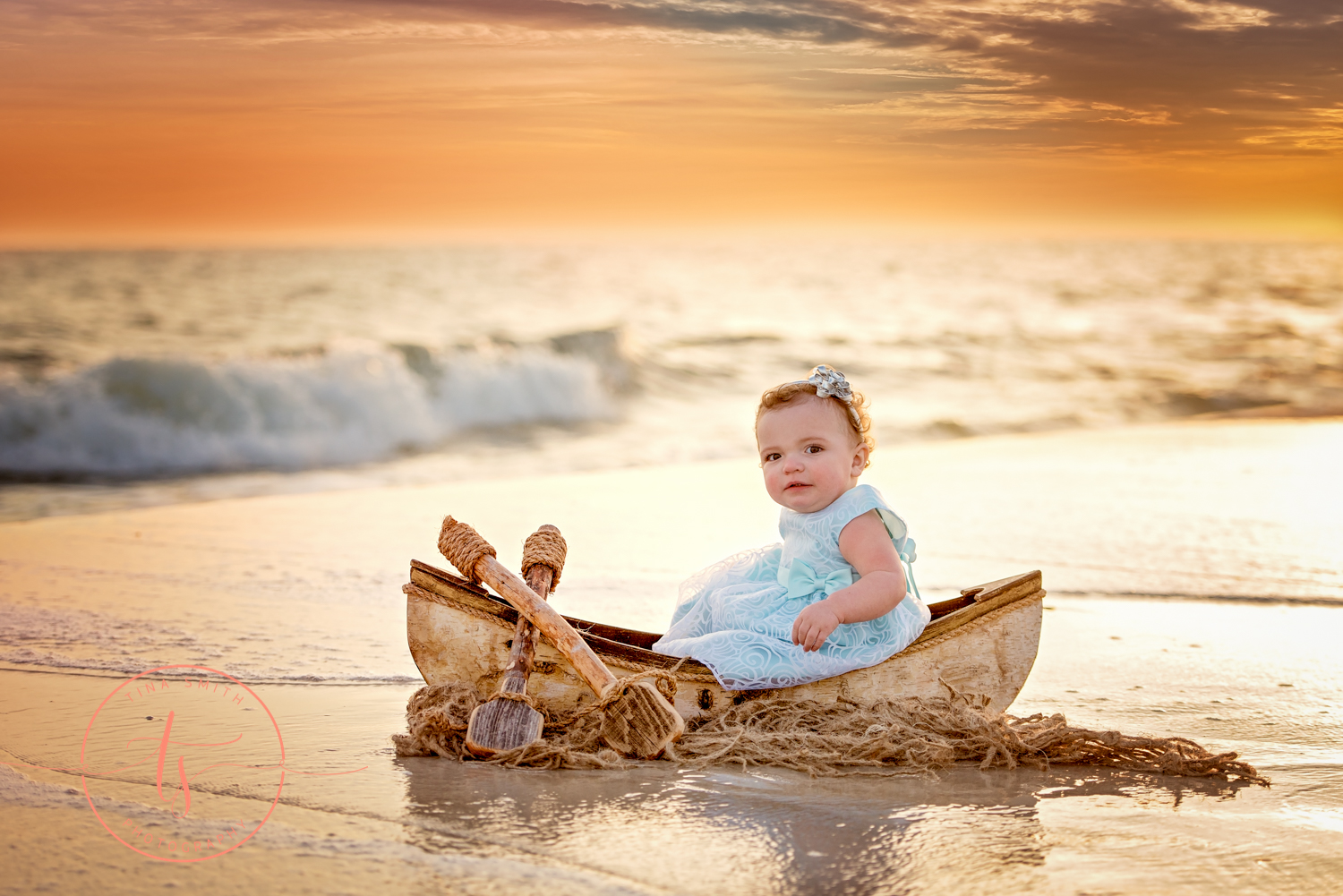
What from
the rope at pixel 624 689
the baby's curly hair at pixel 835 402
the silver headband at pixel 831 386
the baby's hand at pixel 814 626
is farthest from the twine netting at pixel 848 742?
the silver headband at pixel 831 386

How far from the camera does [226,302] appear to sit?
2262 cm

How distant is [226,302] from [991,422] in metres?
Answer: 15.9

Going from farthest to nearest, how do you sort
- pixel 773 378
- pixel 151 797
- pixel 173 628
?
pixel 773 378, pixel 173 628, pixel 151 797

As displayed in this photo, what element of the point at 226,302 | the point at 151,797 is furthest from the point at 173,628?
the point at 226,302

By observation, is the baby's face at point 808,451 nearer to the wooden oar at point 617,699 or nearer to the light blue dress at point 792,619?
the light blue dress at point 792,619

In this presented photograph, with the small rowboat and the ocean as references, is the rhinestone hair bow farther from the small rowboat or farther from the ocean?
the ocean

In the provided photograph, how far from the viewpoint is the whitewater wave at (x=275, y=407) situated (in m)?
10.8

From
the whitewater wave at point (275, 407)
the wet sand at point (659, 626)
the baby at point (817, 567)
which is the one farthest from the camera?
the whitewater wave at point (275, 407)

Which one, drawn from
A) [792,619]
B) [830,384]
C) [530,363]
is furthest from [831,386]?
[530,363]

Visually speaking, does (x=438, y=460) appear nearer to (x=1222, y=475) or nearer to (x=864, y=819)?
(x=1222, y=475)

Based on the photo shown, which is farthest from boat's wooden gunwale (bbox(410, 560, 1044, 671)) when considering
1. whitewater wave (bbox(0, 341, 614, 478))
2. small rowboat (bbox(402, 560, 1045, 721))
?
whitewater wave (bbox(0, 341, 614, 478))

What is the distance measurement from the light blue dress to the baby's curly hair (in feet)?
0.53

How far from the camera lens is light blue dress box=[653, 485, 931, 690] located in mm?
3182

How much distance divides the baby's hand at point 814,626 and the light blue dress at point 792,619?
0.39 feet
